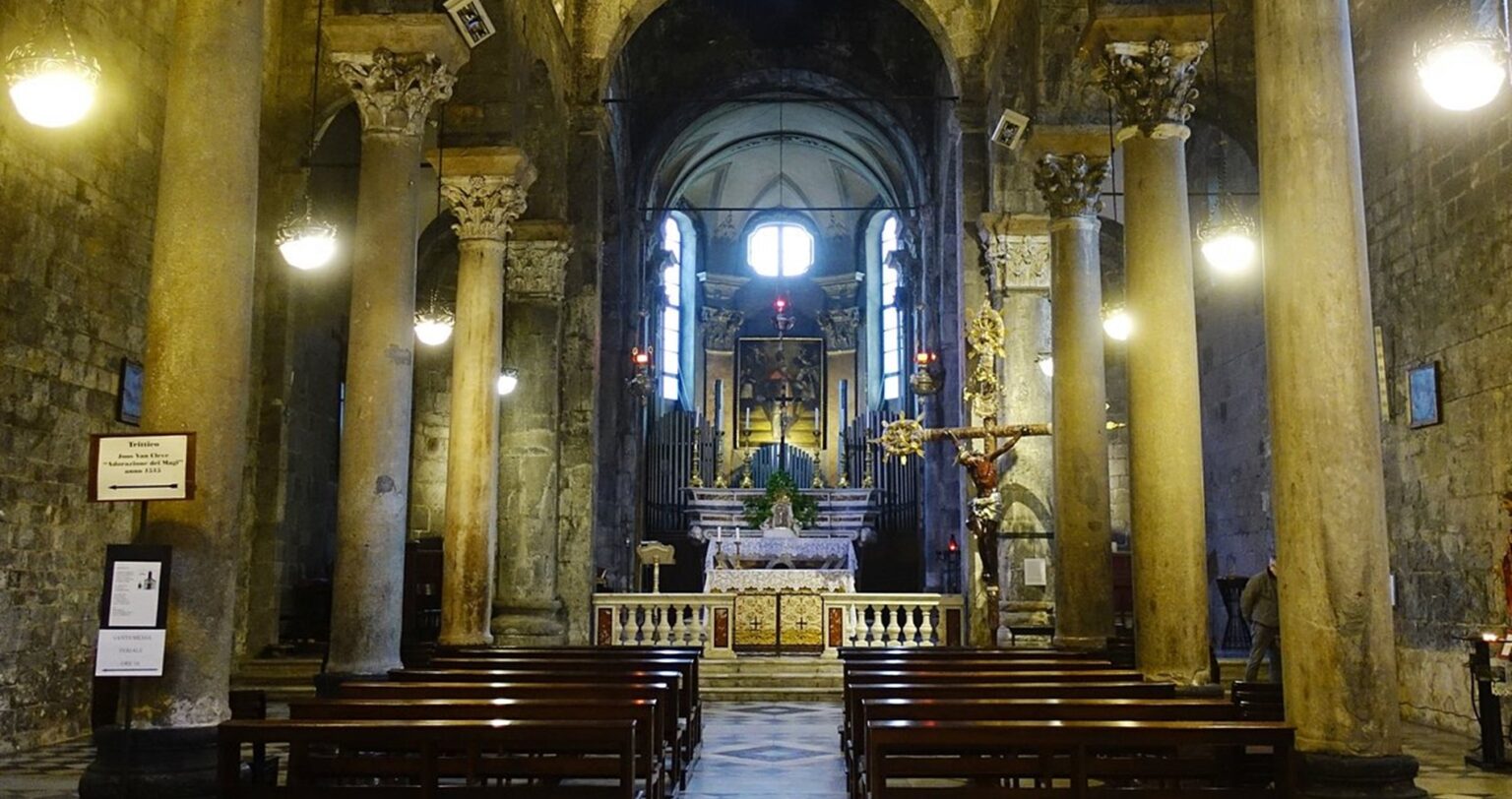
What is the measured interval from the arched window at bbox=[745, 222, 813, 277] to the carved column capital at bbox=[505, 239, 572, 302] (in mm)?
21660

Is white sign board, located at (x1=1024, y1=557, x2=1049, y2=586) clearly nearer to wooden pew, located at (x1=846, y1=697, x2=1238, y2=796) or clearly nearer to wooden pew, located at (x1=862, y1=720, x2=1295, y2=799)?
wooden pew, located at (x1=846, y1=697, x2=1238, y2=796)

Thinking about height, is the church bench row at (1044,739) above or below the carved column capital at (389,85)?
below

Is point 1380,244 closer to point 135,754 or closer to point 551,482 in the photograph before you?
point 551,482

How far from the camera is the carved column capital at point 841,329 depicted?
3703cm

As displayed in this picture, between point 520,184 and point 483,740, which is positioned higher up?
point 520,184

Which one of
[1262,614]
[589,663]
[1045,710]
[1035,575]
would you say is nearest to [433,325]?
[589,663]

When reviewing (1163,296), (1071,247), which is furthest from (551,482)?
(1163,296)

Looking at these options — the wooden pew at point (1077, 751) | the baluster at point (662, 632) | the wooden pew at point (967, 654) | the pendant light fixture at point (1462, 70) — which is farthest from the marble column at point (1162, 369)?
the baluster at point (662, 632)

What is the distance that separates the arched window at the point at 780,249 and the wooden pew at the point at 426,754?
32329mm

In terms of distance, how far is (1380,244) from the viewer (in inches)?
538

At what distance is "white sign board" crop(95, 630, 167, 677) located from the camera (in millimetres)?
6465

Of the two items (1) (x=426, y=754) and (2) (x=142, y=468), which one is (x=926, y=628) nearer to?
(1) (x=426, y=754)

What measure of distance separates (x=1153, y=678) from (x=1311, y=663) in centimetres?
309

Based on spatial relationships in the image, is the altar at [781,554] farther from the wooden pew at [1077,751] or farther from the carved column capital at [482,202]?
the wooden pew at [1077,751]
